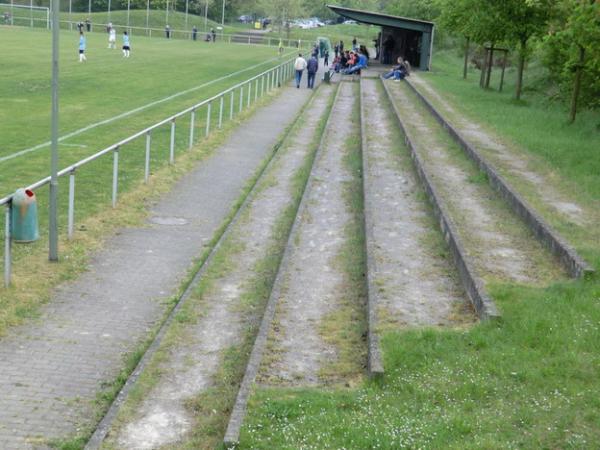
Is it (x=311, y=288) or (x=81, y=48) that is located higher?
(x=81, y=48)

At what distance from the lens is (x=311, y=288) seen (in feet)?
34.8

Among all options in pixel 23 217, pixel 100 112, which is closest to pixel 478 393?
pixel 23 217

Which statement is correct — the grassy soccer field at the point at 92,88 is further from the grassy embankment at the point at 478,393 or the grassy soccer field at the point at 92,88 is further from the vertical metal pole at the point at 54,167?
the grassy embankment at the point at 478,393

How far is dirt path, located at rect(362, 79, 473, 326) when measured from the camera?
9469mm

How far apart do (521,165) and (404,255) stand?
24.0ft

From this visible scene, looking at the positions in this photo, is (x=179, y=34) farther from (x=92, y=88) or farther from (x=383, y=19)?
(x=92, y=88)

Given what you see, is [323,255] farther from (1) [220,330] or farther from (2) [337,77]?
(2) [337,77]

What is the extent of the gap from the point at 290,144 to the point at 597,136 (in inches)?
285

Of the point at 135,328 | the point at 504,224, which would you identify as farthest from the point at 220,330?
the point at 504,224

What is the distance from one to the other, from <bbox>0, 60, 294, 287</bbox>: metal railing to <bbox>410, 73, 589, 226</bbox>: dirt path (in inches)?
244

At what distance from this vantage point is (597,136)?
21906 millimetres

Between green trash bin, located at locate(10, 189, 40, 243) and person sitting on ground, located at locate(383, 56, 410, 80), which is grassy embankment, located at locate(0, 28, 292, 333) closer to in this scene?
green trash bin, located at locate(10, 189, 40, 243)

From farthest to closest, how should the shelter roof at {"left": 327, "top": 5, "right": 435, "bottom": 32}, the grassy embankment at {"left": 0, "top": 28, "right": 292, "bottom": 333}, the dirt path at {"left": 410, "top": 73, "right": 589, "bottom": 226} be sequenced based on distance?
the shelter roof at {"left": 327, "top": 5, "right": 435, "bottom": 32} < the dirt path at {"left": 410, "top": 73, "right": 589, "bottom": 226} < the grassy embankment at {"left": 0, "top": 28, "right": 292, "bottom": 333}

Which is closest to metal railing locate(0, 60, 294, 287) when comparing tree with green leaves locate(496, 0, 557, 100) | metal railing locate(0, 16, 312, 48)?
tree with green leaves locate(496, 0, 557, 100)
